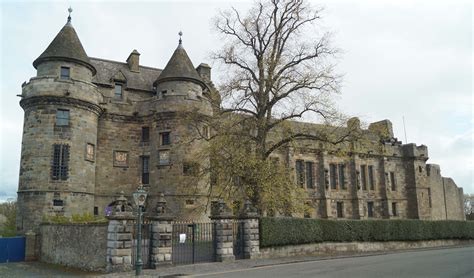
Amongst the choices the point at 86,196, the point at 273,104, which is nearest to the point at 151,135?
the point at 86,196

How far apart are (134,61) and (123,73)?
84.0 inches

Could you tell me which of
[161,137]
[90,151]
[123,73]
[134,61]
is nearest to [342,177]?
[161,137]

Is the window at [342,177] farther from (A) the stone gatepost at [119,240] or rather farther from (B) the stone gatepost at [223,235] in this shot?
(A) the stone gatepost at [119,240]

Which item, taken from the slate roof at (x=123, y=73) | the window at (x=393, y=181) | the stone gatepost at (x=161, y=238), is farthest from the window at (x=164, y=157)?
the window at (x=393, y=181)

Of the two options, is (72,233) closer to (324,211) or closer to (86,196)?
(86,196)

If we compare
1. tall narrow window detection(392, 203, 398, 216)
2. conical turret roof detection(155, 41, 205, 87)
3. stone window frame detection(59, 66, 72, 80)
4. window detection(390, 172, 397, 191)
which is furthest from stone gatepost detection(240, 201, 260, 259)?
window detection(390, 172, 397, 191)

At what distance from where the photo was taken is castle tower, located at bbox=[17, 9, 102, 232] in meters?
25.7

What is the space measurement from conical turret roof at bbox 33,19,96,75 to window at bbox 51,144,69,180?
6.40 metres

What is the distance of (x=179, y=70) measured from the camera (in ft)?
104

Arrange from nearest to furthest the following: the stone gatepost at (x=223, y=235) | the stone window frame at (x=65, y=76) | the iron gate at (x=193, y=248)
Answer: the iron gate at (x=193, y=248) → the stone gatepost at (x=223, y=235) → the stone window frame at (x=65, y=76)

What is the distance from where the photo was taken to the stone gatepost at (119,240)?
1527 cm

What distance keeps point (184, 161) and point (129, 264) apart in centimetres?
1370

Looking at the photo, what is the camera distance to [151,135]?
101ft

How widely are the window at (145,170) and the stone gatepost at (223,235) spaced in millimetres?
12631
